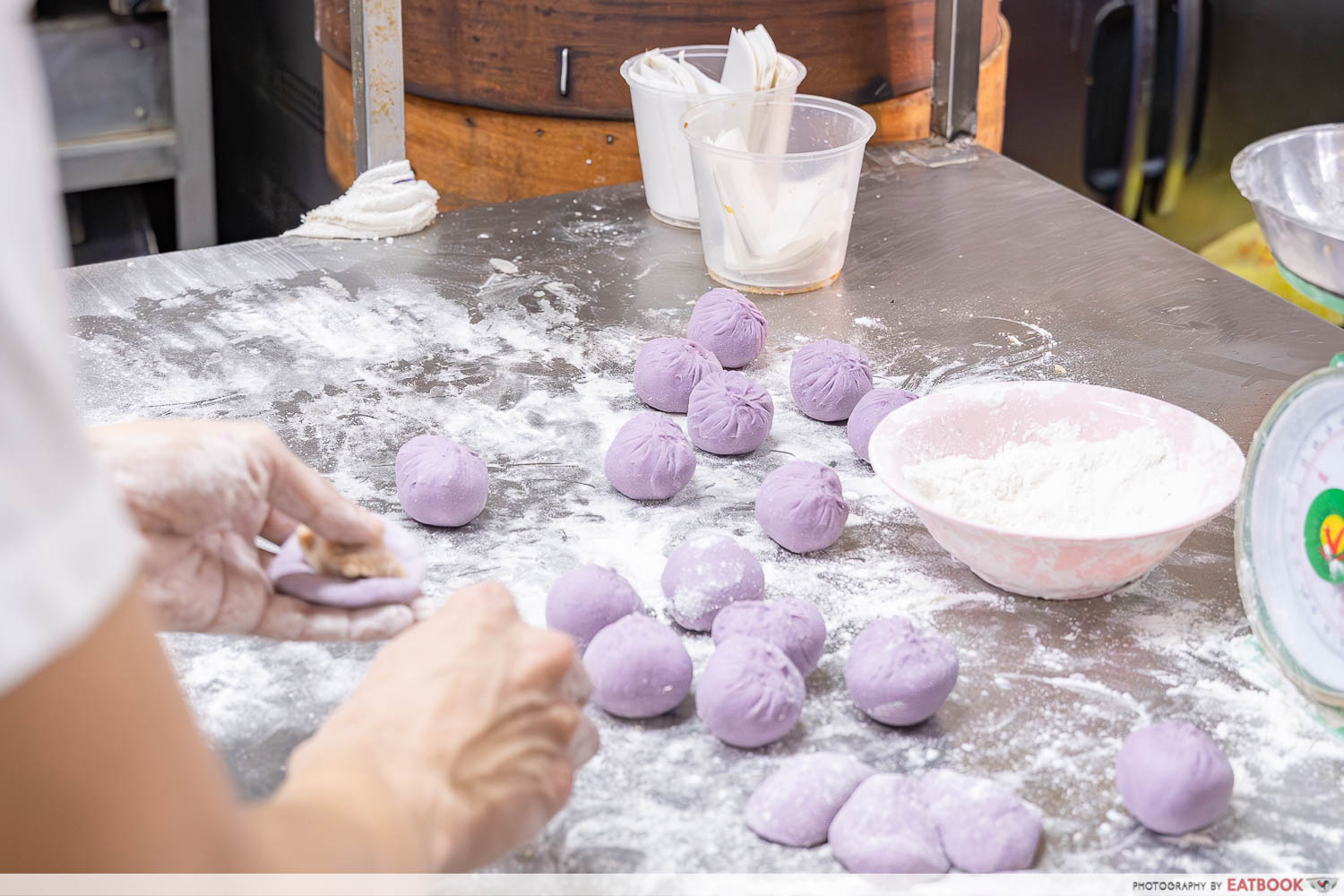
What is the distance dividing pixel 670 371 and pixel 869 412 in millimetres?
282

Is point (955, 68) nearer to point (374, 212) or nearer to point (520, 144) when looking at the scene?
point (520, 144)

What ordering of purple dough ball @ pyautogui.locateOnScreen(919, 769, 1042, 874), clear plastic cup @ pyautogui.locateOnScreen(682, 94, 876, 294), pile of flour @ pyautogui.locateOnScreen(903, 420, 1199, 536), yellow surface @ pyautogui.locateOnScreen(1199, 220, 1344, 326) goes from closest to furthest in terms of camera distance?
purple dough ball @ pyautogui.locateOnScreen(919, 769, 1042, 874), pile of flour @ pyautogui.locateOnScreen(903, 420, 1199, 536), clear plastic cup @ pyautogui.locateOnScreen(682, 94, 876, 294), yellow surface @ pyautogui.locateOnScreen(1199, 220, 1344, 326)

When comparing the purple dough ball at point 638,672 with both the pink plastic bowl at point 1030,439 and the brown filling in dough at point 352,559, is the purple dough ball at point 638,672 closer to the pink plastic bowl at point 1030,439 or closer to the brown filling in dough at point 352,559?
the brown filling in dough at point 352,559

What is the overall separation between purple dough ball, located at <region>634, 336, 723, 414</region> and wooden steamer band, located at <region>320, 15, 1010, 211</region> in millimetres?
910

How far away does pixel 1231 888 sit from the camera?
971 millimetres

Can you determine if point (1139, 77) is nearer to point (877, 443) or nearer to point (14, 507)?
point (877, 443)

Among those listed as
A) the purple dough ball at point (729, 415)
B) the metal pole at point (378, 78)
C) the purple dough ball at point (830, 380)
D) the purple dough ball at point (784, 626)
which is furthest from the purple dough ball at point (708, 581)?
the metal pole at point (378, 78)

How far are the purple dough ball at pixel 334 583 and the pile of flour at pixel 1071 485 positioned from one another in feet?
1.83

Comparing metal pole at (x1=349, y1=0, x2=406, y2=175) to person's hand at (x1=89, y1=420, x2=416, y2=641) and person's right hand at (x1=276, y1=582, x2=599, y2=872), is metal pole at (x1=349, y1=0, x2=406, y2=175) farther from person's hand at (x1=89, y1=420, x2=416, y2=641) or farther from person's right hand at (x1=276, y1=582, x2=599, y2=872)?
person's right hand at (x1=276, y1=582, x2=599, y2=872)

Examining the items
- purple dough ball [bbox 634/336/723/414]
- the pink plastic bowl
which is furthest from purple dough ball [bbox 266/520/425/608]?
purple dough ball [bbox 634/336/723/414]

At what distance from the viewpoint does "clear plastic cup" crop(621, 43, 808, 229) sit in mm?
2121

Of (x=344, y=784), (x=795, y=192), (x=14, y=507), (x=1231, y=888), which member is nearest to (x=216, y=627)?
(x=344, y=784)

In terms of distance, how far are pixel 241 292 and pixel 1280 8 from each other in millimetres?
2890

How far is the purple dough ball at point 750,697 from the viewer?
1.07m
